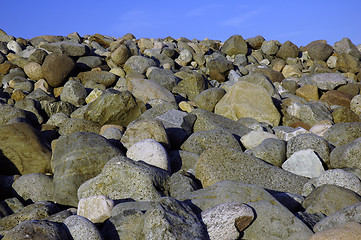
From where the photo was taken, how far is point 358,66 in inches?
798

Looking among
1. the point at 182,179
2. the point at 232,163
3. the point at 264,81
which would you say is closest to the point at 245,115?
the point at 264,81

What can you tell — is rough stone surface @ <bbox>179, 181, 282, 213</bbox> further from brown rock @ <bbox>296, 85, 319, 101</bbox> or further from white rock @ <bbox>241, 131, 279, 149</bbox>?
brown rock @ <bbox>296, 85, 319, 101</bbox>

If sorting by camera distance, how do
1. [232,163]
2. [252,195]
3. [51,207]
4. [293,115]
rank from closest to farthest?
→ [252,195] < [51,207] < [232,163] < [293,115]

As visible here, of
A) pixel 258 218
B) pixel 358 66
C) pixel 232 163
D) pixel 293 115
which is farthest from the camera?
pixel 358 66

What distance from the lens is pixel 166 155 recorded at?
262 inches

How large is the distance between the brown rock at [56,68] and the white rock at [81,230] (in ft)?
33.9

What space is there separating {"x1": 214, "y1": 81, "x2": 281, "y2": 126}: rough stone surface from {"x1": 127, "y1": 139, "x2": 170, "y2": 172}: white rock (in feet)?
15.4

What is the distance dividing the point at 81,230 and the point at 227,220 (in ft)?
5.30

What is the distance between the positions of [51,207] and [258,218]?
3170mm

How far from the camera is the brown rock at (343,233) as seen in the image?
144 inches

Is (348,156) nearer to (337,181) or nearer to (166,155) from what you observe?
(337,181)

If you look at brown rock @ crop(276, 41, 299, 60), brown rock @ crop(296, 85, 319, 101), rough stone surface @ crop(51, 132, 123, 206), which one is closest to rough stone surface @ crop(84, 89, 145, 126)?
rough stone surface @ crop(51, 132, 123, 206)

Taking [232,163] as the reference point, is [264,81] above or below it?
above

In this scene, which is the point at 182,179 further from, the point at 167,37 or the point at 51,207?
the point at 167,37
